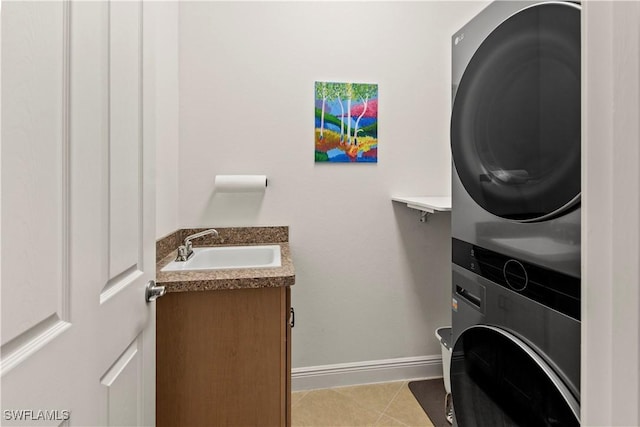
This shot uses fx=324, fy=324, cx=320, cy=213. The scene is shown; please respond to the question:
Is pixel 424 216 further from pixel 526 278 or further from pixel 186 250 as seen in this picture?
pixel 186 250

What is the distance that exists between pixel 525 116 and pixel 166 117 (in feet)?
5.28

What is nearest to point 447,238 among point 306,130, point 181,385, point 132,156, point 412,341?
point 412,341

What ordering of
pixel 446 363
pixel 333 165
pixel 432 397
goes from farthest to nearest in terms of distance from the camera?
1. pixel 333 165
2. pixel 432 397
3. pixel 446 363

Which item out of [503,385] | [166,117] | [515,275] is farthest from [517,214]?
[166,117]

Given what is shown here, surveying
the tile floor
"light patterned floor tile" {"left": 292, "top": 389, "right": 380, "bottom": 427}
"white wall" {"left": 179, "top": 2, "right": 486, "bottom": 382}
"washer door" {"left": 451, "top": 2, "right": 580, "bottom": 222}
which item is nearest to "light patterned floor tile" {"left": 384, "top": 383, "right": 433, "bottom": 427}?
the tile floor

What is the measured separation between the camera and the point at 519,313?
80 centimetres

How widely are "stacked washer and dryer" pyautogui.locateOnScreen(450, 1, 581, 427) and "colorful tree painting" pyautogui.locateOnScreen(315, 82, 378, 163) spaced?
0.99 m

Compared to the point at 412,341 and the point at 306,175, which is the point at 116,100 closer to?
the point at 306,175

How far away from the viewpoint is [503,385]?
869mm

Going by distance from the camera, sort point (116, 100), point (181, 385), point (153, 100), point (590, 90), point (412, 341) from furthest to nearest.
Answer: point (412, 341) → point (181, 385) → point (153, 100) → point (116, 100) → point (590, 90)

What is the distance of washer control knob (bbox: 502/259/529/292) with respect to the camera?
0.78 meters

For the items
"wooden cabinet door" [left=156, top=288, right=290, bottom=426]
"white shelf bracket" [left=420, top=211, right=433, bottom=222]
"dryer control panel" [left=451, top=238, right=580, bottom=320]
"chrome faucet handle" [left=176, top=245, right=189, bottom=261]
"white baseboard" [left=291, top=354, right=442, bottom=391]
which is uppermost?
"white shelf bracket" [left=420, top=211, right=433, bottom=222]

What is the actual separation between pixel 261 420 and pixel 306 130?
4.97 feet

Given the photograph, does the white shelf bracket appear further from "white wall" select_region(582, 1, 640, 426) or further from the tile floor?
"white wall" select_region(582, 1, 640, 426)
